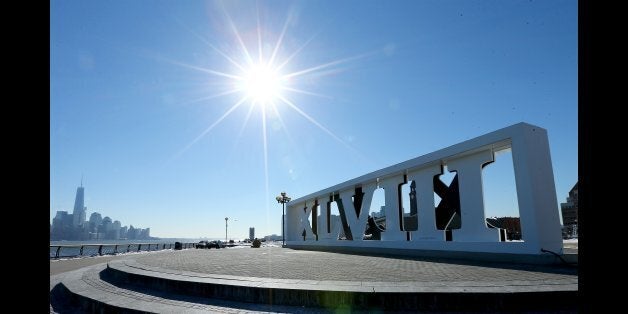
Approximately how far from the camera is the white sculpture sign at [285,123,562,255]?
12625 millimetres

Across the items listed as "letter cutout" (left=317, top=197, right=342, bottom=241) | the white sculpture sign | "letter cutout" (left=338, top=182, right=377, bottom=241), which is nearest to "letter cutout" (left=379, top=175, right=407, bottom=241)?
the white sculpture sign

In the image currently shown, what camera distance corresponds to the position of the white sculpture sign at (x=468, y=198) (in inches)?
497

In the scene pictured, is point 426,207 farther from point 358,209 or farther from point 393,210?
point 358,209

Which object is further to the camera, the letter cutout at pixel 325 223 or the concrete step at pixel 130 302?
the letter cutout at pixel 325 223

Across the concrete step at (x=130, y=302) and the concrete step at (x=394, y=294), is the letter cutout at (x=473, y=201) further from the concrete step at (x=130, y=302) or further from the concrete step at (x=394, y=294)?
the concrete step at (x=130, y=302)

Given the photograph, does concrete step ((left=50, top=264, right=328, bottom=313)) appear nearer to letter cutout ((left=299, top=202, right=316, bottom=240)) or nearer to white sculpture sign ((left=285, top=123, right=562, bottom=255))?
white sculpture sign ((left=285, top=123, right=562, bottom=255))

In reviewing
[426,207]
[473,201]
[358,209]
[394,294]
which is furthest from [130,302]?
[358,209]

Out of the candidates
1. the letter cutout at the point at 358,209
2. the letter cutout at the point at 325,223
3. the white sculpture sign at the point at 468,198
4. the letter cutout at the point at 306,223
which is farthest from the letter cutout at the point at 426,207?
the letter cutout at the point at 306,223

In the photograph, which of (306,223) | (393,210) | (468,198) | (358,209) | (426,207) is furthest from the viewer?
(306,223)

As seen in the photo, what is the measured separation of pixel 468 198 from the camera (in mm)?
15383

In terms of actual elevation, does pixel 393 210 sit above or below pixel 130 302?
above

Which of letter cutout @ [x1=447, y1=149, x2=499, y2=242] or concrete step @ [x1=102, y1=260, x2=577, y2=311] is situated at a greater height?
letter cutout @ [x1=447, y1=149, x2=499, y2=242]
